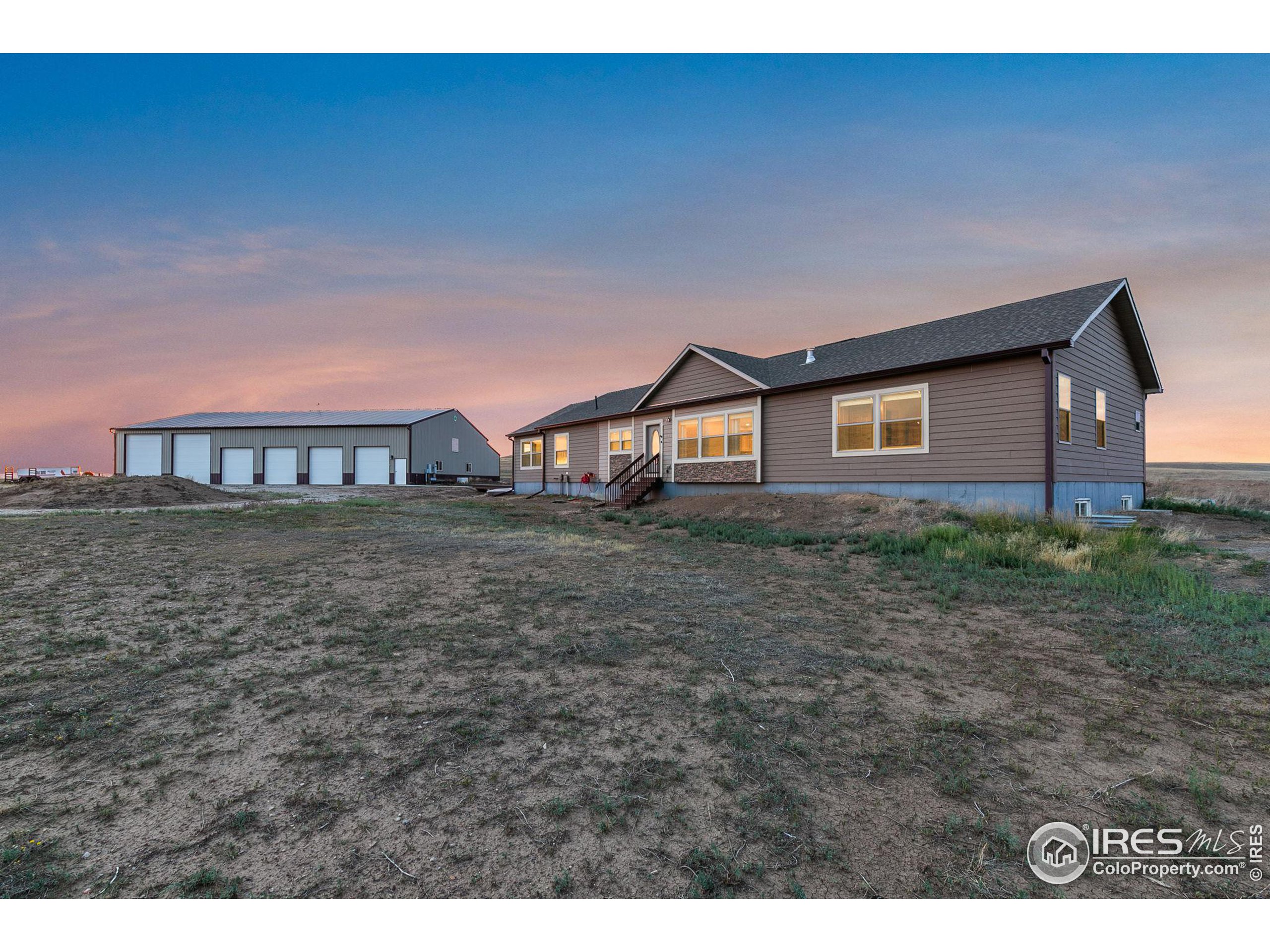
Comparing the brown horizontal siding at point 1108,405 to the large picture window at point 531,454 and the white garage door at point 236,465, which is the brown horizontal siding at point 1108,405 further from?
the white garage door at point 236,465

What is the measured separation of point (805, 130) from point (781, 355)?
782cm

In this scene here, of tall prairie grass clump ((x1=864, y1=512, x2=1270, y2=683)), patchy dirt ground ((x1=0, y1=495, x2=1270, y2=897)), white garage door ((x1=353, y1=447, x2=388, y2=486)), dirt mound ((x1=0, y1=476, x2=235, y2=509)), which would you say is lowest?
patchy dirt ground ((x1=0, y1=495, x2=1270, y2=897))

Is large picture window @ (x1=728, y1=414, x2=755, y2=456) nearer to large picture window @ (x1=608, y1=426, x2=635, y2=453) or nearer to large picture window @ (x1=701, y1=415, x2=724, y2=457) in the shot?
large picture window @ (x1=701, y1=415, x2=724, y2=457)

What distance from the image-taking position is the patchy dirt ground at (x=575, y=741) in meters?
2.16

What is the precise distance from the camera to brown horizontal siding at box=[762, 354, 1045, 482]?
11664 millimetres

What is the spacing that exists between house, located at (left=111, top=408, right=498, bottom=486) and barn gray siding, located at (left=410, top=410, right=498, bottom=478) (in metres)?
0.11

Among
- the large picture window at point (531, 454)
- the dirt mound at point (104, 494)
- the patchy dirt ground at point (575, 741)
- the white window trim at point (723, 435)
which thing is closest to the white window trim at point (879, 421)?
the white window trim at point (723, 435)

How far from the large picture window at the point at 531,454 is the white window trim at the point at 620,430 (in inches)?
224

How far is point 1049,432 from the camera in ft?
36.8

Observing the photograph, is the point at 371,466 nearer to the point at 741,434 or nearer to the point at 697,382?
the point at 697,382

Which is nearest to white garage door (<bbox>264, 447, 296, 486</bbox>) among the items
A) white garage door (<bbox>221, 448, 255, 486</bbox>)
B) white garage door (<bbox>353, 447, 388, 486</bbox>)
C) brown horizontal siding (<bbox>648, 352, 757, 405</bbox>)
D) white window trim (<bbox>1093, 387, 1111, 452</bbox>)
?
white garage door (<bbox>221, 448, 255, 486</bbox>)

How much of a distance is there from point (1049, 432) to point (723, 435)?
901 cm

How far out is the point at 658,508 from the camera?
Result: 1738cm

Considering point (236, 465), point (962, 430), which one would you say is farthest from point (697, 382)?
point (236, 465)
